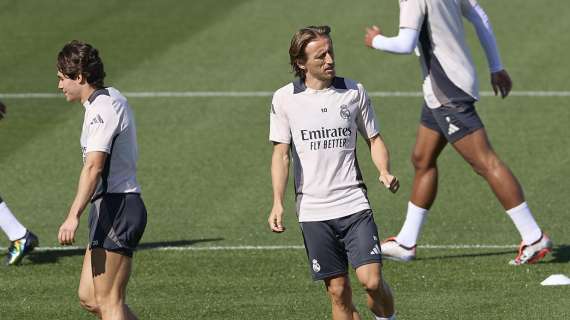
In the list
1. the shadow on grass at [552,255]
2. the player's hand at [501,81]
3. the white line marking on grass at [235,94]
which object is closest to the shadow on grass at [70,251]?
the shadow on grass at [552,255]

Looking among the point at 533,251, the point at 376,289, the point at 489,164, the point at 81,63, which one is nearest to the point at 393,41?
the point at 489,164

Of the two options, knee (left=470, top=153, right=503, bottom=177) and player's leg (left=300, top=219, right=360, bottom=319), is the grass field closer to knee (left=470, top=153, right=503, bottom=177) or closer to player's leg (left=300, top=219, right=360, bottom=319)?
knee (left=470, top=153, right=503, bottom=177)

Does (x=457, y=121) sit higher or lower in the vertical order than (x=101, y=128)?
lower

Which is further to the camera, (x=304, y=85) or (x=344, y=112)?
(x=304, y=85)

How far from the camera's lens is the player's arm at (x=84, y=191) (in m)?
8.84

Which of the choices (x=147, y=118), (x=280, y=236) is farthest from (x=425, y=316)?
(x=147, y=118)

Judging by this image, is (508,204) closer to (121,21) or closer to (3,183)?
(3,183)

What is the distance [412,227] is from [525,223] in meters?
0.98

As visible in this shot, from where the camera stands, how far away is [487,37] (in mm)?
12484

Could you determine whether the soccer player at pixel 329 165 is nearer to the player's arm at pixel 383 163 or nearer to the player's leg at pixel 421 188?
the player's arm at pixel 383 163

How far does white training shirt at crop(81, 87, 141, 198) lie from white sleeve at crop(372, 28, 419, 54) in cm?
286

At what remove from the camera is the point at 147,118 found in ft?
→ 57.9

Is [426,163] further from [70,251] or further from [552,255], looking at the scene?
[70,251]

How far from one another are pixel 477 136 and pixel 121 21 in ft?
33.5
